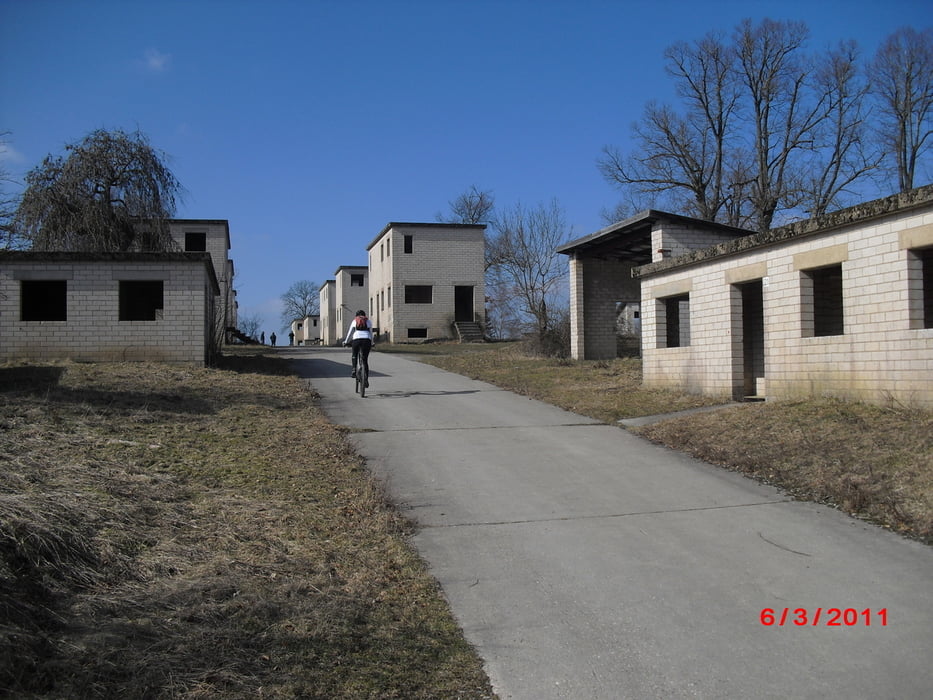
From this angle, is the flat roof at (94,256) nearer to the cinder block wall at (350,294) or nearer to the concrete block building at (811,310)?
the concrete block building at (811,310)

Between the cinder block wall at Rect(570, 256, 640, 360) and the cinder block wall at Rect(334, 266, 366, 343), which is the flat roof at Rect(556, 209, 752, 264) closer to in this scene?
the cinder block wall at Rect(570, 256, 640, 360)

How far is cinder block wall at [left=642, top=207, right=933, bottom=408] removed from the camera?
31.1ft

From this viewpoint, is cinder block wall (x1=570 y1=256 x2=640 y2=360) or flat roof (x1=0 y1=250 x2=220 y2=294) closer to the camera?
flat roof (x1=0 y1=250 x2=220 y2=294)

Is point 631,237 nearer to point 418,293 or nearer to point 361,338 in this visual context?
point 361,338

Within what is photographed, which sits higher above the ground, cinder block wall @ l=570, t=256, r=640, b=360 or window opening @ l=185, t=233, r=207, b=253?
window opening @ l=185, t=233, r=207, b=253

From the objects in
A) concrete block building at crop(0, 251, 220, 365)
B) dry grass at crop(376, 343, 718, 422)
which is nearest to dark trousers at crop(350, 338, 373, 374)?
dry grass at crop(376, 343, 718, 422)

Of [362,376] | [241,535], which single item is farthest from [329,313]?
[241,535]

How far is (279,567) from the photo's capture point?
5.12 m

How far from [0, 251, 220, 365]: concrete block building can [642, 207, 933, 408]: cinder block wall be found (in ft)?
36.2

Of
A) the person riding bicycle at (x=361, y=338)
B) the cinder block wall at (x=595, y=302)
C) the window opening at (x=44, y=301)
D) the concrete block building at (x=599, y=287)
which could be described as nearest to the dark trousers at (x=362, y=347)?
the person riding bicycle at (x=361, y=338)

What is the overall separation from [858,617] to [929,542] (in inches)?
71.6

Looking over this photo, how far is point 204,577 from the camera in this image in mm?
4766

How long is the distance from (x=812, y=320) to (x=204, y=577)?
9824mm

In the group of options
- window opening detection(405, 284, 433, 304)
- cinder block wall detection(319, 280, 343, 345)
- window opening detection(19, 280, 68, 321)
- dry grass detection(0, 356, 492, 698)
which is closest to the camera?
dry grass detection(0, 356, 492, 698)
